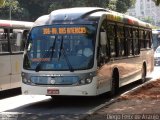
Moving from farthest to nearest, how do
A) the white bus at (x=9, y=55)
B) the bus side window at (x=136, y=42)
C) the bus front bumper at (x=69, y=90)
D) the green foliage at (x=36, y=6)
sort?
the green foliage at (x=36, y=6) < the bus side window at (x=136, y=42) < the white bus at (x=9, y=55) < the bus front bumper at (x=69, y=90)

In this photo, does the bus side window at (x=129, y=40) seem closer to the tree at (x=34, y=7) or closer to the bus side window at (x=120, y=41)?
the bus side window at (x=120, y=41)

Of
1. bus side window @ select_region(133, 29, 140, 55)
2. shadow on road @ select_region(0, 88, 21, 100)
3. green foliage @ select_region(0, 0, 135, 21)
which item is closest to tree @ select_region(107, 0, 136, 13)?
green foliage @ select_region(0, 0, 135, 21)

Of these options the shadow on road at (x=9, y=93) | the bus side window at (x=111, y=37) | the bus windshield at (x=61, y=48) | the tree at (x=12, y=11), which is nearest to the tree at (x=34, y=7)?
the tree at (x=12, y=11)

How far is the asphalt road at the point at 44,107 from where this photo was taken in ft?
36.6

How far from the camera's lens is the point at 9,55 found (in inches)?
613

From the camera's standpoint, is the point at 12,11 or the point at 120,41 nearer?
the point at 120,41

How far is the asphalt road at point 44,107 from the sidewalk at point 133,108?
618 mm

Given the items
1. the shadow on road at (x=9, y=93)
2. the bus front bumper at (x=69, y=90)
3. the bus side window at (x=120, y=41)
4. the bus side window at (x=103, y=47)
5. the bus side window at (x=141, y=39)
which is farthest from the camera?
the bus side window at (x=141, y=39)

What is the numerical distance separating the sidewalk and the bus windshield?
1.52 metres

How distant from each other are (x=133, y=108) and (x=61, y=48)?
8.87ft

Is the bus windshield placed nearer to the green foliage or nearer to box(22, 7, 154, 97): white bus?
box(22, 7, 154, 97): white bus

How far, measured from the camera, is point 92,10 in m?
13.7

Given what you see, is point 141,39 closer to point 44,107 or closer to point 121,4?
point 44,107

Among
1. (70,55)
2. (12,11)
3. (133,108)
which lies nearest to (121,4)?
(12,11)
